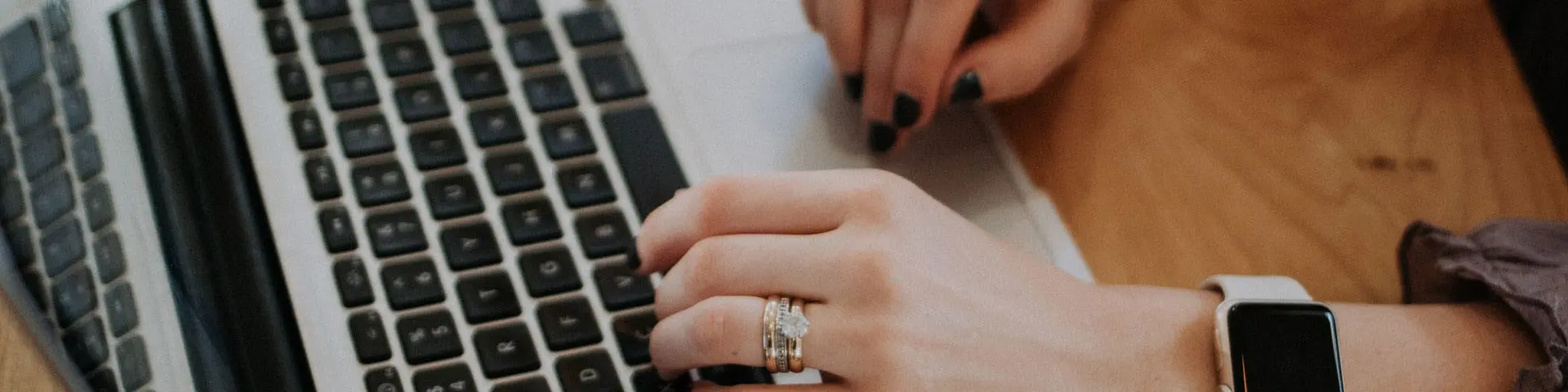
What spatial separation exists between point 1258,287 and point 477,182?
299 millimetres

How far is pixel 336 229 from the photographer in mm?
408

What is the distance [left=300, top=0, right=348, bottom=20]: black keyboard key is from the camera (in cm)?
46

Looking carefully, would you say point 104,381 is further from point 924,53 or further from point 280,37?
point 924,53

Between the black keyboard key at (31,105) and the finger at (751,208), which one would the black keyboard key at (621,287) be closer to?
the finger at (751,208)

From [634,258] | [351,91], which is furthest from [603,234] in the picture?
[351,91]

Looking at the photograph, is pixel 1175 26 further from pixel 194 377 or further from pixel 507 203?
pixel 194 377

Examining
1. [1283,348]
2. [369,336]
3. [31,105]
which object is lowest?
[1283,348]

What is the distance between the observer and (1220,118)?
0.53 m

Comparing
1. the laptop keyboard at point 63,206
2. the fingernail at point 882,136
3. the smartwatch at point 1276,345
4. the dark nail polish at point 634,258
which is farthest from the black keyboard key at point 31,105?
the smartwatch at point 1276,345

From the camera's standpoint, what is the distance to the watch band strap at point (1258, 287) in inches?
16.7

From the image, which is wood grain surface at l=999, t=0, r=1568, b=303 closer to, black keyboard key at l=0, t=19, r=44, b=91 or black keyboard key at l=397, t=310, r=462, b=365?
black keyboard key at l=397, t=310, r=462, b=365

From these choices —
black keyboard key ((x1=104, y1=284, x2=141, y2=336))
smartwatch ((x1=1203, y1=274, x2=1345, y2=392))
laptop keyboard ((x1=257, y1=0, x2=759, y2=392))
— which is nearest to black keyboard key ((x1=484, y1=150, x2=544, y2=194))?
laptop keyboard ((x1=257, y1=0, x2=759, y2=392))

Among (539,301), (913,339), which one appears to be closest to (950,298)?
(913,339)

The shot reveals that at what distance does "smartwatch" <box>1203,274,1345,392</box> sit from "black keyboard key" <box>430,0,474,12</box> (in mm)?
325
